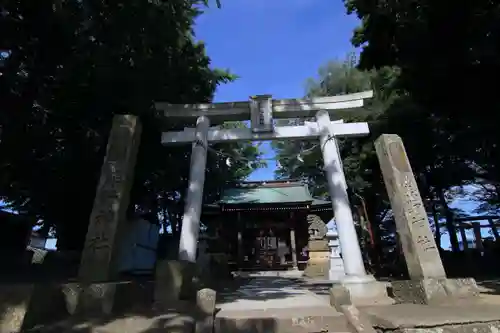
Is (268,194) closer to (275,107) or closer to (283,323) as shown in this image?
(275,107)

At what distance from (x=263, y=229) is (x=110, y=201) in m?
15.3

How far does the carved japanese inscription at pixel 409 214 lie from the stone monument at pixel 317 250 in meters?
11.4

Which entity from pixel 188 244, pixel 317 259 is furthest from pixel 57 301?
pixel 317 259

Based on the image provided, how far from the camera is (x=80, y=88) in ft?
28.0

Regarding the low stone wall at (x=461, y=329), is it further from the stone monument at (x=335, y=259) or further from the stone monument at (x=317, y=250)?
the stone monument at (x=317, y=250)

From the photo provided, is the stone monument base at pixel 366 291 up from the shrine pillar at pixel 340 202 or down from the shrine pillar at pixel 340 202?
down

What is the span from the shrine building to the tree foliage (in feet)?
25.6

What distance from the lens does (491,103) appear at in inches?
302

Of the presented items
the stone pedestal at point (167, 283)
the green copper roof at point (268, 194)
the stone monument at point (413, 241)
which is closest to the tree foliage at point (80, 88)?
the stone pedestal at point (167, 283)

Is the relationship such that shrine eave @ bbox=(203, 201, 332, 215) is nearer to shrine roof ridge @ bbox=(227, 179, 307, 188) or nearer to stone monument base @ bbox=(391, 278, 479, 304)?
shrine roof ridge @ bbox=(227, 179, 307, 188)

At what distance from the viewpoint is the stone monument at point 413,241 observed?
17.6 feet

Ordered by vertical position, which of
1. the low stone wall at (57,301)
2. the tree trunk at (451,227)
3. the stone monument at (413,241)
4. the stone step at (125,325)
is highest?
the tree trunk at (451,227)

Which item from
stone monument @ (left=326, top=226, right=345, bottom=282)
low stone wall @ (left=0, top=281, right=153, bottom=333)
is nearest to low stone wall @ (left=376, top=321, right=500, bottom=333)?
low stone wall @ (left=0, top=281, right=153, bottom=333)

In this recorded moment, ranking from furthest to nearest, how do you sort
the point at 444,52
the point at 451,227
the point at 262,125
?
the point at 451,227
the point at 262,125
the point at 444,52
